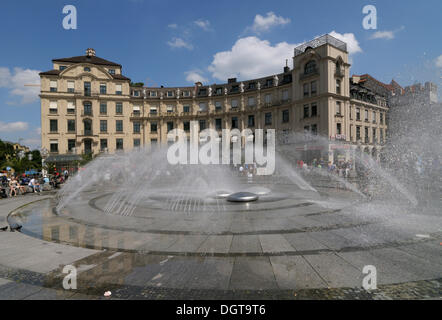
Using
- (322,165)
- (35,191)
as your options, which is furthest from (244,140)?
(35,191)

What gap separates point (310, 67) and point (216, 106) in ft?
78.2

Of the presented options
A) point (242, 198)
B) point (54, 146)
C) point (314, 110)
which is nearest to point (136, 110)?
point (54, 146)

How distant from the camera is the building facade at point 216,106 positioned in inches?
1710

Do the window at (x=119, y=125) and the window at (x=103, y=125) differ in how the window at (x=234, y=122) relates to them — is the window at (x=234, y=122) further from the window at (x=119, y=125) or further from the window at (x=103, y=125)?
the window at (x=103, y=125)

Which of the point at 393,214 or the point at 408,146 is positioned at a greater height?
the point at 408,146

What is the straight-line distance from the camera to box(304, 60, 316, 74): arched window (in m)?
44.2

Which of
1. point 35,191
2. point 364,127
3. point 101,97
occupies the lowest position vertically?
point 35,191

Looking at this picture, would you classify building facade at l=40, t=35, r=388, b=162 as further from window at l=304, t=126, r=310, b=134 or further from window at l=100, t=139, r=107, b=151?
window at l=100, t=139, r=107, b=151

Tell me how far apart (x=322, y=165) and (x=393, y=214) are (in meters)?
32.1

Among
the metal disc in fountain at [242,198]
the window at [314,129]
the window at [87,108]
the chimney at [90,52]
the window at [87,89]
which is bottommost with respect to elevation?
the metal disc in fountain at [242,198]

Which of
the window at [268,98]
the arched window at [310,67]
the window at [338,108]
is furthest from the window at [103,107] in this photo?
the window at [338,108]

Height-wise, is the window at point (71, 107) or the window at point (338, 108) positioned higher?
the window at point (71, 107)

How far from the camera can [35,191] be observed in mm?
21641

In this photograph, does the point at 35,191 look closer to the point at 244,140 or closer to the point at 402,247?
the point at 402,247
